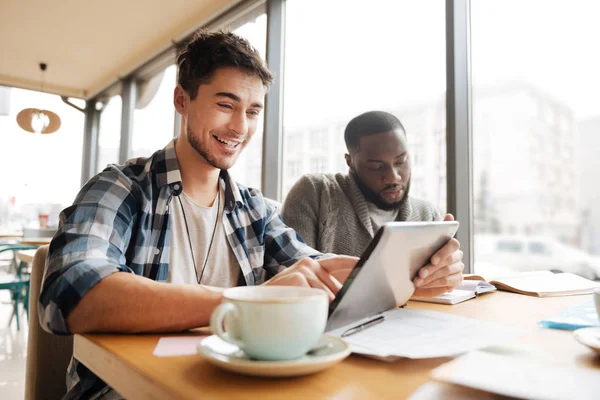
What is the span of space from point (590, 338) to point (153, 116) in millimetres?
4668

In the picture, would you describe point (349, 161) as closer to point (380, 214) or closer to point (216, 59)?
point (380, 214)

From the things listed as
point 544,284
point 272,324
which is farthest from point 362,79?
point 272,324

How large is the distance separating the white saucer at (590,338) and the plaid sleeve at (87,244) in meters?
0.63

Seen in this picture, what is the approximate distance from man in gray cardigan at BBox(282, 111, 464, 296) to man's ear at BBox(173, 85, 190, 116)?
0.60 meters

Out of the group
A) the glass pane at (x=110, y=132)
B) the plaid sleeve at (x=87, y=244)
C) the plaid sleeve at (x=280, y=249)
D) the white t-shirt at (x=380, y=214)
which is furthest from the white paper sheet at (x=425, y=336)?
the glass pane at (x=110, y=132)

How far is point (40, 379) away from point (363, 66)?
2.05 metres

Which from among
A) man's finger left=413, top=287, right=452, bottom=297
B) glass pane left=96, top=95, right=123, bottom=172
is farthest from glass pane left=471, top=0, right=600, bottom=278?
glass pane left=96, top=95, right=123, bottom=172

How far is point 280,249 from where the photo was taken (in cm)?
122

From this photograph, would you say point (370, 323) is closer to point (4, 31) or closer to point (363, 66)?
point (363, 66)

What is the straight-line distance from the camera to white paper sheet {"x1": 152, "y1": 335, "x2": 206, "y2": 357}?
0.53 m

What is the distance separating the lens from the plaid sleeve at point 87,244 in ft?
2.11

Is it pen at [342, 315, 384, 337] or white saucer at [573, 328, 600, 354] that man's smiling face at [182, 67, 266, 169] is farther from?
white saucer at [573, 328, 600, 354]

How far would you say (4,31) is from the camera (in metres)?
4.27

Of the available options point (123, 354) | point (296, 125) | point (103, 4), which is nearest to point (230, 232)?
point (123, 354)
